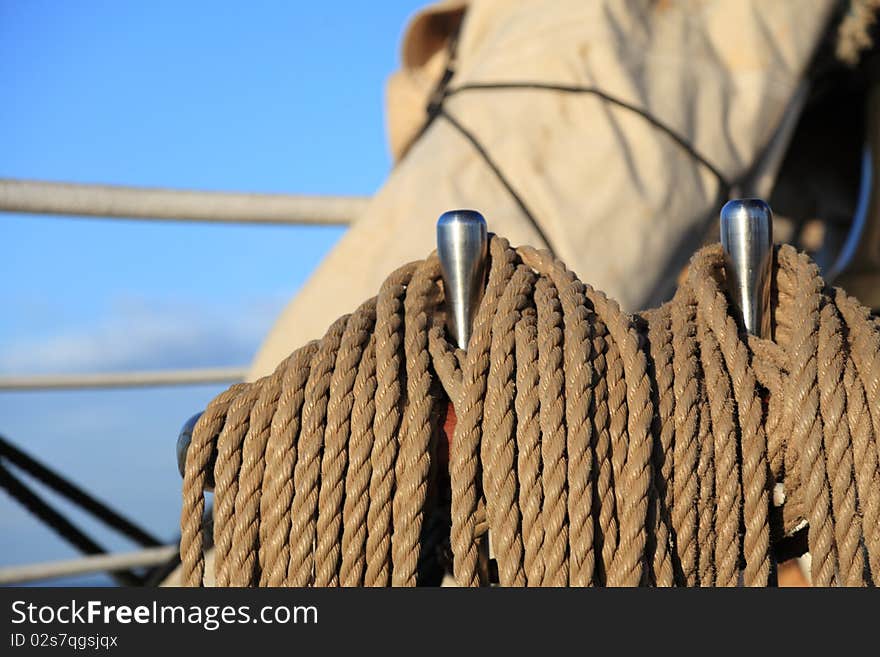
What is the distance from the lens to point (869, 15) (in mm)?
1771

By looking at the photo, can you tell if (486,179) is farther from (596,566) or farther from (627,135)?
(596,566)

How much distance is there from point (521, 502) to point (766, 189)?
1230mm

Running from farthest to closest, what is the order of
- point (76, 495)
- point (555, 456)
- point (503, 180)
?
point (76, 495) → point (503, 180) → point (555, 456)

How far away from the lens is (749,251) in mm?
746

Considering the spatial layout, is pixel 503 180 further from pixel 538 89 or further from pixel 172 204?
pixel 172 204

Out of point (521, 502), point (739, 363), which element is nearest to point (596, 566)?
point (521, 502)

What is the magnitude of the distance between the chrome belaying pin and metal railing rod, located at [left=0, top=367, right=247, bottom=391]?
1.60 m

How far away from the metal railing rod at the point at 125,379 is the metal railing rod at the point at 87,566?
1.31ft

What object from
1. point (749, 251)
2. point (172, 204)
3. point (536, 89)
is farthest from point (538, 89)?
point (749, 251)

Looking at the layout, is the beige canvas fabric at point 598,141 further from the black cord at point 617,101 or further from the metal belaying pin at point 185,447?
the metal belaying pin at point 185,447

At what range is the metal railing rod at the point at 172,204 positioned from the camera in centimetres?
169

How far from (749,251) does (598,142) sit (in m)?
0.82

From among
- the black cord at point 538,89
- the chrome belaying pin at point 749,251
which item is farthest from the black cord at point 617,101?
the chrome belaying pin at point 749,251

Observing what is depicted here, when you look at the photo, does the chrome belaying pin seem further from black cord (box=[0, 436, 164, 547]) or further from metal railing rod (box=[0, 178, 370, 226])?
black cord (box=[0, 436, 164, 547])
